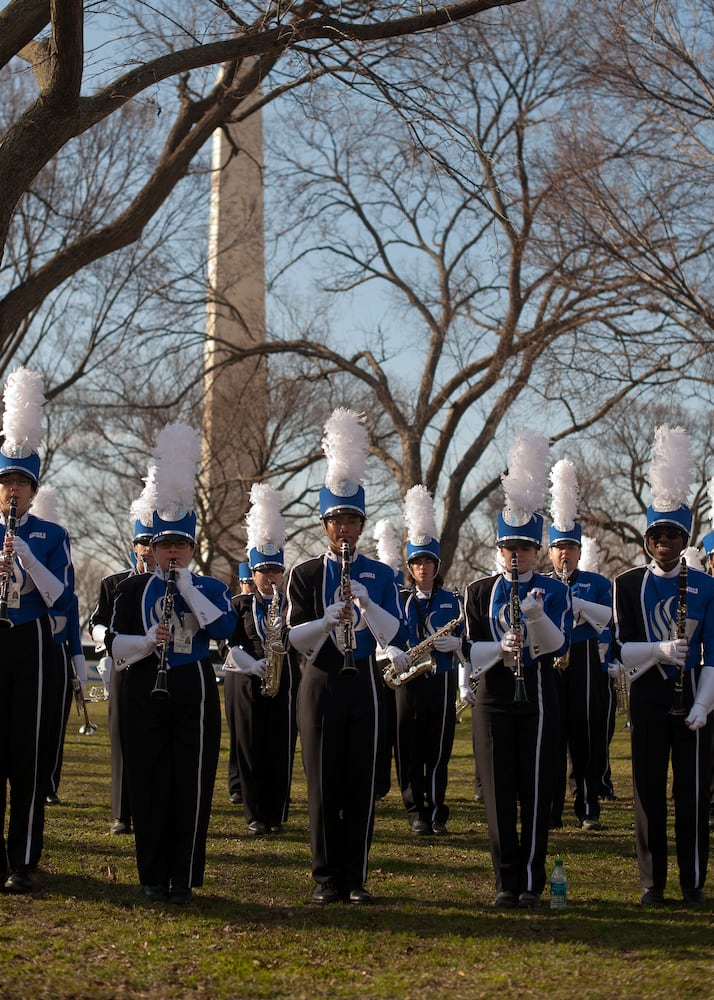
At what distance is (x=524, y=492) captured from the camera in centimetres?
751

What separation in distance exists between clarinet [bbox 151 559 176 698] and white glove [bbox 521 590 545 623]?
1.96m

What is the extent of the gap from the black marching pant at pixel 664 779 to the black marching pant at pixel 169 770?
246 cm

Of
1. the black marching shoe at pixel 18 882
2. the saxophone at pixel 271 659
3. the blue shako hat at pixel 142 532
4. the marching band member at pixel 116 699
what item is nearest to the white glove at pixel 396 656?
the saxophone at pixel 271 659

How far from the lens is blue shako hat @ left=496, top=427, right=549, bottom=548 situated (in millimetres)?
7465

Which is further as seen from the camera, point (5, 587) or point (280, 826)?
point (280, 826)

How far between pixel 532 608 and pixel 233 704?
14.2 feet

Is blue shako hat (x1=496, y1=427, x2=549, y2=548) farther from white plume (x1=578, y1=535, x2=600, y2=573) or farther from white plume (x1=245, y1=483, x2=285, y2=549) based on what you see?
white plume (x1=578, y1=535, x2=600, y2=573)

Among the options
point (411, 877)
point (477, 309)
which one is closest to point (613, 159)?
point (477, 309)

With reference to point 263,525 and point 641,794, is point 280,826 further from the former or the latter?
point 641,794

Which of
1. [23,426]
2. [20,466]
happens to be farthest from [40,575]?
[23,426]

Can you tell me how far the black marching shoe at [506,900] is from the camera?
279 inches

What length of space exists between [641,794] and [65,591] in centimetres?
351

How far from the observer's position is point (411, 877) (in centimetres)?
808

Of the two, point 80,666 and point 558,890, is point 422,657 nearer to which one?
point 80,666
